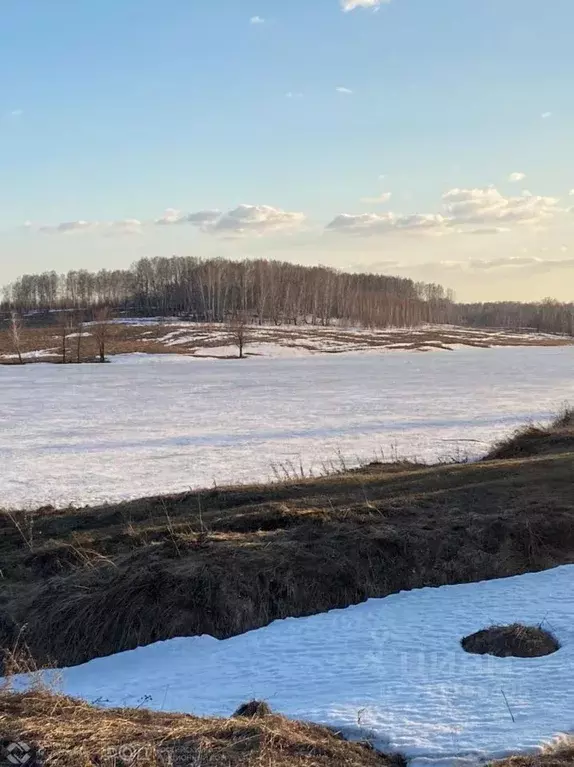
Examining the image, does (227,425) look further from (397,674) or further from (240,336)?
(240,336)

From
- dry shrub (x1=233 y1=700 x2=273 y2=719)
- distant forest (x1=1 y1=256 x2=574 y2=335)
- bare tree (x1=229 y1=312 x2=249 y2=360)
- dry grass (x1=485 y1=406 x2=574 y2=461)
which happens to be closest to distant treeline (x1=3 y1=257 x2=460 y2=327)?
distant forest (x1=1 y1=256 x2=574 y2=335)

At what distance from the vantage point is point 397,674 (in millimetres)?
5797

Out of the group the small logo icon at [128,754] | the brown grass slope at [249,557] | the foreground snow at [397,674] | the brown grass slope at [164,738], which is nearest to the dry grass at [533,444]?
the brown grass slope at [249,557]

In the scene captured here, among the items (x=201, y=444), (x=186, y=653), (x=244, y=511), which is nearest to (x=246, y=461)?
(x=201, y=444)

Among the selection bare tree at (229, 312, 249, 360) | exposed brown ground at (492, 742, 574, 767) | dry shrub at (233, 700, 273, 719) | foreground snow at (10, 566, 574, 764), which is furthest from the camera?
bare tree at (229, 312, 249, 360)

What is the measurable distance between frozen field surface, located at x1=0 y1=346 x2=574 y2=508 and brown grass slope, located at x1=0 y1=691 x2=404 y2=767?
29.9ft

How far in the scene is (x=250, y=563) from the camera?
824 cm

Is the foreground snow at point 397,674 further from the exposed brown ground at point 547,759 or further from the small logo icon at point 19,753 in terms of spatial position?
the small logo icon at point 19,753

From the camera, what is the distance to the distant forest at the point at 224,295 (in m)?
124

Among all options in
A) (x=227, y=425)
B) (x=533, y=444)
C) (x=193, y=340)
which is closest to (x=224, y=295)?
(x=193, y=340)

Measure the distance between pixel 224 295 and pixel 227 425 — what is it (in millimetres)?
103181

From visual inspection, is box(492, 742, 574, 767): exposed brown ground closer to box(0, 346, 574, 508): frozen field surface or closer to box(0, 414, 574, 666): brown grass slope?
box(0, 414, 574, 666): brown grass slope

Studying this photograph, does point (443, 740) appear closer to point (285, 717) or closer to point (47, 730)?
point (285, 717)

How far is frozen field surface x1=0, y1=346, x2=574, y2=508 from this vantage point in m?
15.7
